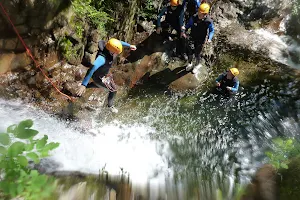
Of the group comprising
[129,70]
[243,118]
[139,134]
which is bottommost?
[139,134]

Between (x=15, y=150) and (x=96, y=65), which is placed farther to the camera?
(x=96, y=65)

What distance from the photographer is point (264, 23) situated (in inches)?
372

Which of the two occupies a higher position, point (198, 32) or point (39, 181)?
point (198, 32)

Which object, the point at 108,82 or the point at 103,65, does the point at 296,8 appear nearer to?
the point at 108,82

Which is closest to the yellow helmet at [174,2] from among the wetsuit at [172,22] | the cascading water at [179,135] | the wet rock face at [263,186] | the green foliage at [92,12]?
the wetsuit at [172,22]

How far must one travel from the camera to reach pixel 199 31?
7148mm

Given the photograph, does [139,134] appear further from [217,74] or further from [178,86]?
[217,74]

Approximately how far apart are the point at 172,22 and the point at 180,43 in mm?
735

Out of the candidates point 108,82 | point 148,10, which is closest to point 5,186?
point 108,82

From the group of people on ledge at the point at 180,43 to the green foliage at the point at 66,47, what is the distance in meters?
0.94

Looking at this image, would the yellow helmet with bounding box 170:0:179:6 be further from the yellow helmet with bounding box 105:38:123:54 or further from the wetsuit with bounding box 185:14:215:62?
the yellow helmet with bounding box 105:38:123:54

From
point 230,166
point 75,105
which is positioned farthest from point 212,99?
→ point 75,105

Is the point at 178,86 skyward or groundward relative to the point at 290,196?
skyward

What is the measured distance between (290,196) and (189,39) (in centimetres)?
512
